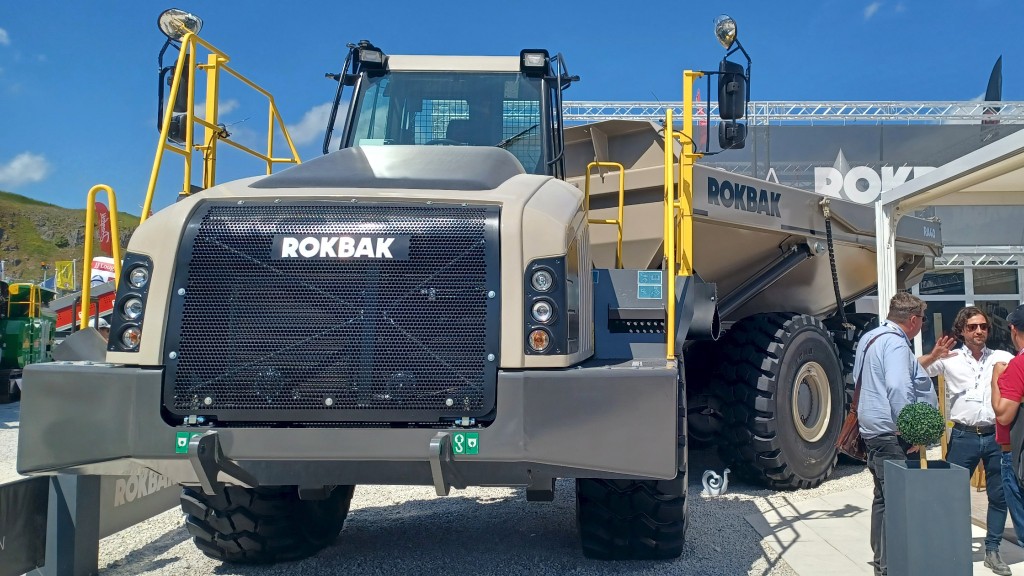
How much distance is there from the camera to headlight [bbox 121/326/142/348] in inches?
131

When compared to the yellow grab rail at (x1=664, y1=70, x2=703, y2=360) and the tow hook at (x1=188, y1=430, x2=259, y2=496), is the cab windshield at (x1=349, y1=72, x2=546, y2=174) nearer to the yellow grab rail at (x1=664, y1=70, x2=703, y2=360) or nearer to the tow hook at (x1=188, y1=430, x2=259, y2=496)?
the yellow grab rail at (x1=664, y1=70, x2=703, y2=360)

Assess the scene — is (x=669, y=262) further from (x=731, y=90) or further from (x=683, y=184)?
(x=731, y=90)

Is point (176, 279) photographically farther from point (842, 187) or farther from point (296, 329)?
point (842, 187)

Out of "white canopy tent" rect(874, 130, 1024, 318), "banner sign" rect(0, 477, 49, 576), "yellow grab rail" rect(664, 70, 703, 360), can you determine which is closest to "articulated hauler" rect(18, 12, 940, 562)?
"yellow grab rail" rect(664, 70, 703, 360)

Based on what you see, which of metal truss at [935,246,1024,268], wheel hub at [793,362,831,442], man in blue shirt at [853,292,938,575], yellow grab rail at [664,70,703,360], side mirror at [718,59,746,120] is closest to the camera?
yellow grab rail at [664,70,703,360]

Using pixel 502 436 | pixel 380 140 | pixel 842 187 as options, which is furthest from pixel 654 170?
pixel 842 187

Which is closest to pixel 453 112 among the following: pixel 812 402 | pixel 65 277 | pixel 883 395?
pixel 883 395

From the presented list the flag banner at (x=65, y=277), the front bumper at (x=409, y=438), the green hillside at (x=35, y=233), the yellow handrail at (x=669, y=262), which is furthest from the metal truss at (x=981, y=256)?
the green hillside at (x=35, y=233)

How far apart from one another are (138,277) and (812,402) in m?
5.59

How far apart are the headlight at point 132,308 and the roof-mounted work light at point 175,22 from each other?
2.00 meters

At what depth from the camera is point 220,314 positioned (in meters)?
3.28

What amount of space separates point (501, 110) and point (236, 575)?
3120 millimetres

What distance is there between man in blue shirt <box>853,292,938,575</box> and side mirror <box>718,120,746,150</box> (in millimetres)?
1303

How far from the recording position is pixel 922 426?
365 cm
